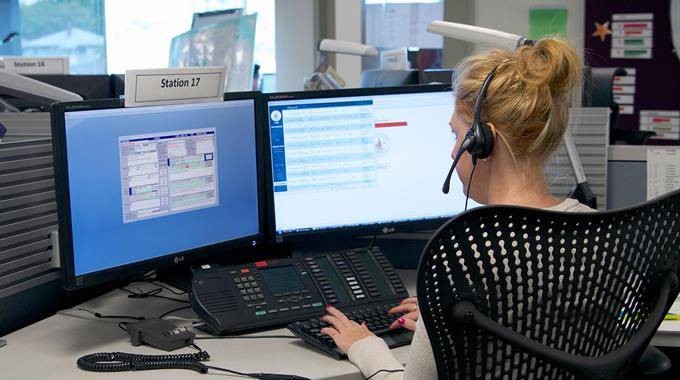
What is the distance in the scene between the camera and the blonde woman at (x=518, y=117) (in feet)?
4.24

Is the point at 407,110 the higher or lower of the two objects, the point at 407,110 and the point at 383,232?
the higher

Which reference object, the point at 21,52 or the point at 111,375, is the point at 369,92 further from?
the point at 21,52

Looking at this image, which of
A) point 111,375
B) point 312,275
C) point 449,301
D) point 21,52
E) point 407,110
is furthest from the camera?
point 21,52

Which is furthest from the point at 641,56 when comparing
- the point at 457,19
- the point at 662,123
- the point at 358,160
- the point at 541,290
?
the point at 541,290

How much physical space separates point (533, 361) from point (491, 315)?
90 mm

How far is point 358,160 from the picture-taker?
1888 mm

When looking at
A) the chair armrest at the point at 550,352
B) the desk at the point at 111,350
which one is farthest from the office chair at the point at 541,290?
the desk at the point at 111,350

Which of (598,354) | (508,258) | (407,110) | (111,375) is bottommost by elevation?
(111,375)

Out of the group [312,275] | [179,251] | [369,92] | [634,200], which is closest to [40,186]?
[179,251]

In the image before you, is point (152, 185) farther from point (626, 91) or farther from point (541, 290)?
point (626, 91)

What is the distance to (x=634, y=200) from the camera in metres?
2.00

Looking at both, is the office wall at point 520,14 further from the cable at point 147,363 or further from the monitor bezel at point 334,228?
the cable at point 147,363

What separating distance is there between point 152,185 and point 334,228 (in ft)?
1.42

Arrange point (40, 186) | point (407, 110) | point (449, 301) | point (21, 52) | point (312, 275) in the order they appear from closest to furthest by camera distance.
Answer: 1. point (449, 301)
2. point (40, 186)
3. point (312, 275)
4. point (407, 110)
5. point (21, 52)
